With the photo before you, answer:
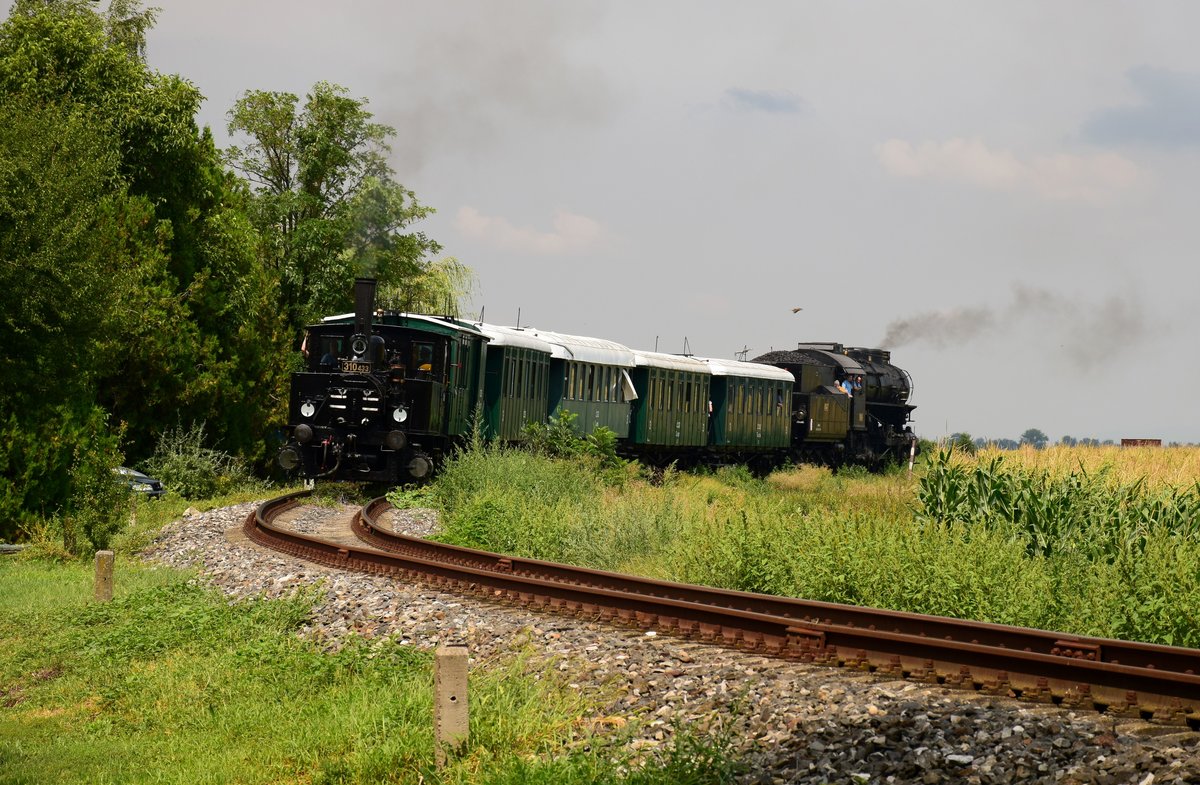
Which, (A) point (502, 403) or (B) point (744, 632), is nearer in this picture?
(B) point (744, 632)

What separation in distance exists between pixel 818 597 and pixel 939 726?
4371mm

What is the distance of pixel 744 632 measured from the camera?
8.74 m

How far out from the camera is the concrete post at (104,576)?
12.2 m

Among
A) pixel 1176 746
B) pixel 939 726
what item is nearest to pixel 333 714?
pixel 939 726

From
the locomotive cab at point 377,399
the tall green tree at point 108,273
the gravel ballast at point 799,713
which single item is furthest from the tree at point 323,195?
the gravel ballast at point 799,713

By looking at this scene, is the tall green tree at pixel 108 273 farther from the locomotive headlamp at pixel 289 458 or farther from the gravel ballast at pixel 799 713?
the gravel ballast at pixel 799 713

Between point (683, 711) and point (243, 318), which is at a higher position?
point (243, 318)

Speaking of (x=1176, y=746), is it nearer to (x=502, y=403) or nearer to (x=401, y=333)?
(x=401, y=333)

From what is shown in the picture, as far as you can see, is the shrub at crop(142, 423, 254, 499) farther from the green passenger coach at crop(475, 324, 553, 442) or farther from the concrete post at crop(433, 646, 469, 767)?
the concrete post at crop(433, 646, 469, 767)

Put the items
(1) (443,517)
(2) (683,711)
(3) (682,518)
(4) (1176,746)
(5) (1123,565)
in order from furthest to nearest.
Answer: (1) (443,517) → (3) (682,518) → (5) (1123,565) → (2) (683,711) → (4) (1176,746)

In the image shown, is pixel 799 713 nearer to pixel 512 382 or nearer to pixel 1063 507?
pixel 1063 507

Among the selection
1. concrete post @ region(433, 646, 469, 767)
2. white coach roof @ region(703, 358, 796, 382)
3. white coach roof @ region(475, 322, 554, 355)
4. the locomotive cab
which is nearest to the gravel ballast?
concrete post @ region(433, 646, 469, 767)

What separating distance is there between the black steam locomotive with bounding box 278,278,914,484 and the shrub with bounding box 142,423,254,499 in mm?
5271

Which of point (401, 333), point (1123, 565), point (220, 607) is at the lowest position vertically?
point (220, 607)
